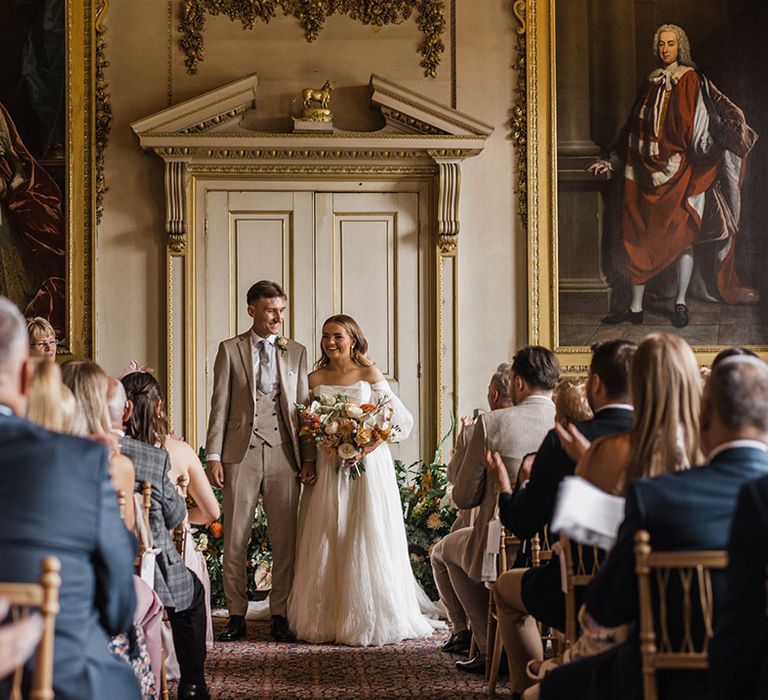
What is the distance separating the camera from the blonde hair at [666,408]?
323 cm

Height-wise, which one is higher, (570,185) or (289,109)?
(289,109)

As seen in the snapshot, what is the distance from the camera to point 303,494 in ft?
24.2

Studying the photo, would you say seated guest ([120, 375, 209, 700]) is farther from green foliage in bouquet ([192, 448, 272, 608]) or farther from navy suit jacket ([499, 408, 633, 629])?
green foliage in bouquet ([192, 448, 272, 608])

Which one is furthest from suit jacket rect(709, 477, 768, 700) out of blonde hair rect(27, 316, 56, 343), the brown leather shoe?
blonde hair rect(27, 316, 56, 343)

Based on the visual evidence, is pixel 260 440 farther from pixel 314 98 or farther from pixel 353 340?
pixel 314 98

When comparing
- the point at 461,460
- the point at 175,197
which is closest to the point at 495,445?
the point at 461,460

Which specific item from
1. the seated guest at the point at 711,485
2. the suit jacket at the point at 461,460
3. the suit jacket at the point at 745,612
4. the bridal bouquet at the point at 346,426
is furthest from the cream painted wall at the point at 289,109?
the suit jacket at the point at 745,612

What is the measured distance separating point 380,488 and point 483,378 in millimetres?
2749

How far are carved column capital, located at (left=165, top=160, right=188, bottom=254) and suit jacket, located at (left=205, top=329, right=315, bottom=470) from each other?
232 cm

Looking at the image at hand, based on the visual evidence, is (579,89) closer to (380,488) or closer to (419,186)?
(419,186)

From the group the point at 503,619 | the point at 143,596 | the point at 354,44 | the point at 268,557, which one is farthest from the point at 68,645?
the point at 354,44

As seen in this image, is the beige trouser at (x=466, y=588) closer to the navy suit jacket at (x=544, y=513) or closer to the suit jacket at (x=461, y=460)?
the suit jacket at (x=461, y=460)

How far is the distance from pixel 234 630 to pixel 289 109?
175 inches

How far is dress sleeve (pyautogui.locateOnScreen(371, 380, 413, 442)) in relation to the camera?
7254mm
